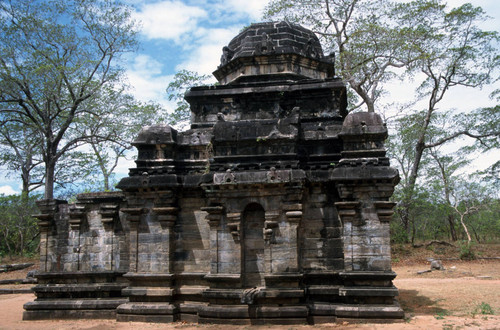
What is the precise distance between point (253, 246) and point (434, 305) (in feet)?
17.3

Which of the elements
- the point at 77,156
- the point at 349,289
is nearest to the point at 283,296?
the point at 349,289

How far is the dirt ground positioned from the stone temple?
379 millimetres

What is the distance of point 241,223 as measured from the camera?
10102 mm

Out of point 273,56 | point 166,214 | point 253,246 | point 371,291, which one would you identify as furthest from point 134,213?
point 273,56

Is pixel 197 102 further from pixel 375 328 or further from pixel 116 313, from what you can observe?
pixel 375 328

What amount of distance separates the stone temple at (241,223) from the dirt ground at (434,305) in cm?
38

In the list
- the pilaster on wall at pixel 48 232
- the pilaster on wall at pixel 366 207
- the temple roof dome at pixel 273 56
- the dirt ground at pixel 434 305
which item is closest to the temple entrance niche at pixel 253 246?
the dirt ground at pixel 434 305

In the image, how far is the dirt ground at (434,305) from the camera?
9.05 meters

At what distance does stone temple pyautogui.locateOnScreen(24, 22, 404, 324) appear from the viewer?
31.6ft

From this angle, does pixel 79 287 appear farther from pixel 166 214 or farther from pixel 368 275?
pixel 368 275

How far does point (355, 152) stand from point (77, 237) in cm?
766

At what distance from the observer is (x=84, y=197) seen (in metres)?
12.1

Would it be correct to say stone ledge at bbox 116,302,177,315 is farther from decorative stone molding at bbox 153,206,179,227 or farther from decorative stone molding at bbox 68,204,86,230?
decorative stone molding at bbox 68,204,86,230

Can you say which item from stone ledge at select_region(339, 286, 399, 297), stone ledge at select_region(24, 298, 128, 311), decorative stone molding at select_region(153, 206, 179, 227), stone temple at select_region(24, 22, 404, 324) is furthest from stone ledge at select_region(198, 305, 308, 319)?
stone ledge at select_region(24, 298, 128, 311)
